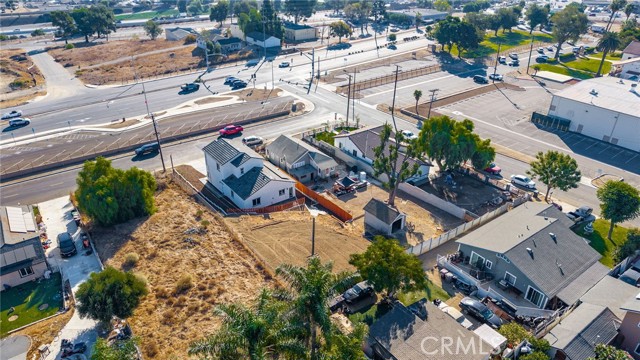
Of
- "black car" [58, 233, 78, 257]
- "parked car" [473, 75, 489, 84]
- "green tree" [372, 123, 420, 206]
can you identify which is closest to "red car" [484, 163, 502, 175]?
"green tree" [372, 123, 420, 206]

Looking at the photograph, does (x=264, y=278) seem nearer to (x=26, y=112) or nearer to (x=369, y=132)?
(x=369, y=132)

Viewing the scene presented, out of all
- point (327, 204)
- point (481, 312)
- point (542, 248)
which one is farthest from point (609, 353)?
point (327, 204)

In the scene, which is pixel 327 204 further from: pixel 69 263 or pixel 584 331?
pixel 584 331

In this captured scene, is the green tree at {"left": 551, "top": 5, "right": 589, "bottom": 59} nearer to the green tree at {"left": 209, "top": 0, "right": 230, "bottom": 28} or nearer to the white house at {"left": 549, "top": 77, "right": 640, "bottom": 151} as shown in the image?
the white house at {"left": 549, "top": 77, "right": 640, "bottom": 151}

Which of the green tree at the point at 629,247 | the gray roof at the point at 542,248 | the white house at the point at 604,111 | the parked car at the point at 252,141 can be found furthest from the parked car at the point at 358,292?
the white house at the point at 604,111

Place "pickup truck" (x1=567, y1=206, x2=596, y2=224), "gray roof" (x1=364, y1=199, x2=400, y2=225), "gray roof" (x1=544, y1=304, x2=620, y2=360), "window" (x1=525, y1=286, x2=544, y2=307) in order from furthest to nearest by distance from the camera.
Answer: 1. "pickup truck" (x1=567, y1=206, x2=596, y2=224)
2. "gray roof" (x1=364, y1=199, x2=400, y2=225)
3. "window" (x1=525, y1=286, x2=544, y2=307)
4. "gray roof" (x1=544, y1=304, x2=620, y2=360)

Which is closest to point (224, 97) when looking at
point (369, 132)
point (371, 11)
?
point (369, 132)
